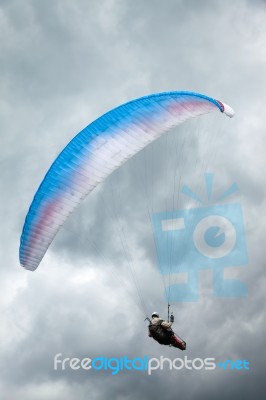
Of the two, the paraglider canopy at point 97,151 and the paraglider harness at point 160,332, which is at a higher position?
the paraglider canopy at point 97,151

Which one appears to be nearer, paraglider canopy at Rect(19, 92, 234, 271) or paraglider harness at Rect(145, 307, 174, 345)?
paraglider harness at Rect(145, 307, 174, 345)

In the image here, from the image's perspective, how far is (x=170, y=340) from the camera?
760 inches

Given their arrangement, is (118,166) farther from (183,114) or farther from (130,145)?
(183,114)

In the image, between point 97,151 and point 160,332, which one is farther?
point 97,151

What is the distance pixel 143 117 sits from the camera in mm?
19875

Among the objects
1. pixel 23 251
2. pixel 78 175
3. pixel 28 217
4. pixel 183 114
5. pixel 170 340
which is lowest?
pixel 170 340

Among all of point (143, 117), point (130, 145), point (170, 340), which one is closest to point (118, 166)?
point (130, 145)

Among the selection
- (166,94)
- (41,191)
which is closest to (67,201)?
(41,191)

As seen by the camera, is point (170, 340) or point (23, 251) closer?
point (170, 340)

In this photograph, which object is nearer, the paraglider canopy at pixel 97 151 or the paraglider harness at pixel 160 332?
the paraglider harness at pixel 160 332

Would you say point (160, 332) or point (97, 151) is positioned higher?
point (97, 151)

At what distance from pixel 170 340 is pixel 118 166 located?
7.56m

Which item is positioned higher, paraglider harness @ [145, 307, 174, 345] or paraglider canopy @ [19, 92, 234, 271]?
paraglider canopy @ [19, 92, 234, 271]

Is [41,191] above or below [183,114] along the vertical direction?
below
